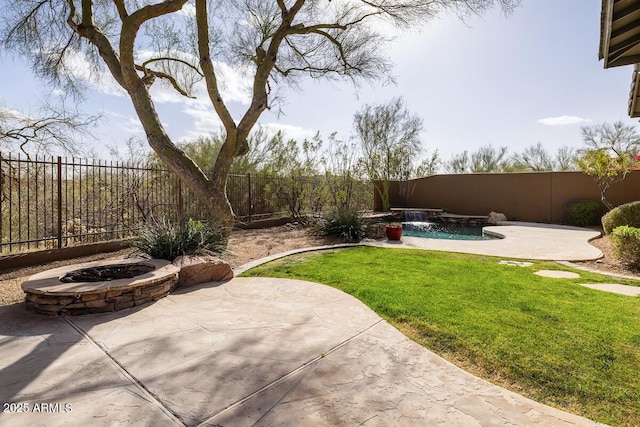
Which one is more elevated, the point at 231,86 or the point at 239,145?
the point at 231,86

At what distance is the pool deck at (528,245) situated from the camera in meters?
5.72

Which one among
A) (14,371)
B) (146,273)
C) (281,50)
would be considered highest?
(281,50)

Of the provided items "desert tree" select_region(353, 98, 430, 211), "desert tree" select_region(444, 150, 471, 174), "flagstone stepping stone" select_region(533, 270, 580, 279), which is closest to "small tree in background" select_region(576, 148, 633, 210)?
"desert tree" select_region(353, 98, 430, 211)

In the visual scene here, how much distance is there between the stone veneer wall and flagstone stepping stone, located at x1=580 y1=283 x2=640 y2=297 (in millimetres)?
4954

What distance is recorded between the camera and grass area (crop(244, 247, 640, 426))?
181 centimetres

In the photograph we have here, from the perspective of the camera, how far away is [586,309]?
2924 millimetres

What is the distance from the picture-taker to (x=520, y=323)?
8.59 ft

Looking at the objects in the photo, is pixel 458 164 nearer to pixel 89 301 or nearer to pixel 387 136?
pixel 387 136

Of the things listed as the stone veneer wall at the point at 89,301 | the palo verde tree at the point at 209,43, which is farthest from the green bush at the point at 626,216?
the stone veneer wall at the point at 89,301

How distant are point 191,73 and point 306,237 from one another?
5779mm

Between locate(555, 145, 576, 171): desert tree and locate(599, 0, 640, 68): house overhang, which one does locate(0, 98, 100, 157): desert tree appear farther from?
locate(555, 145, 576, 171): desert tree

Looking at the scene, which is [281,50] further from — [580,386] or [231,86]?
[580,386]

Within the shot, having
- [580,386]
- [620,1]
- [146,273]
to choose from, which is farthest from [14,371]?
[620,1]

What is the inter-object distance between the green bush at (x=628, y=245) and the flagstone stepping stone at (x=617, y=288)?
4.43ft
